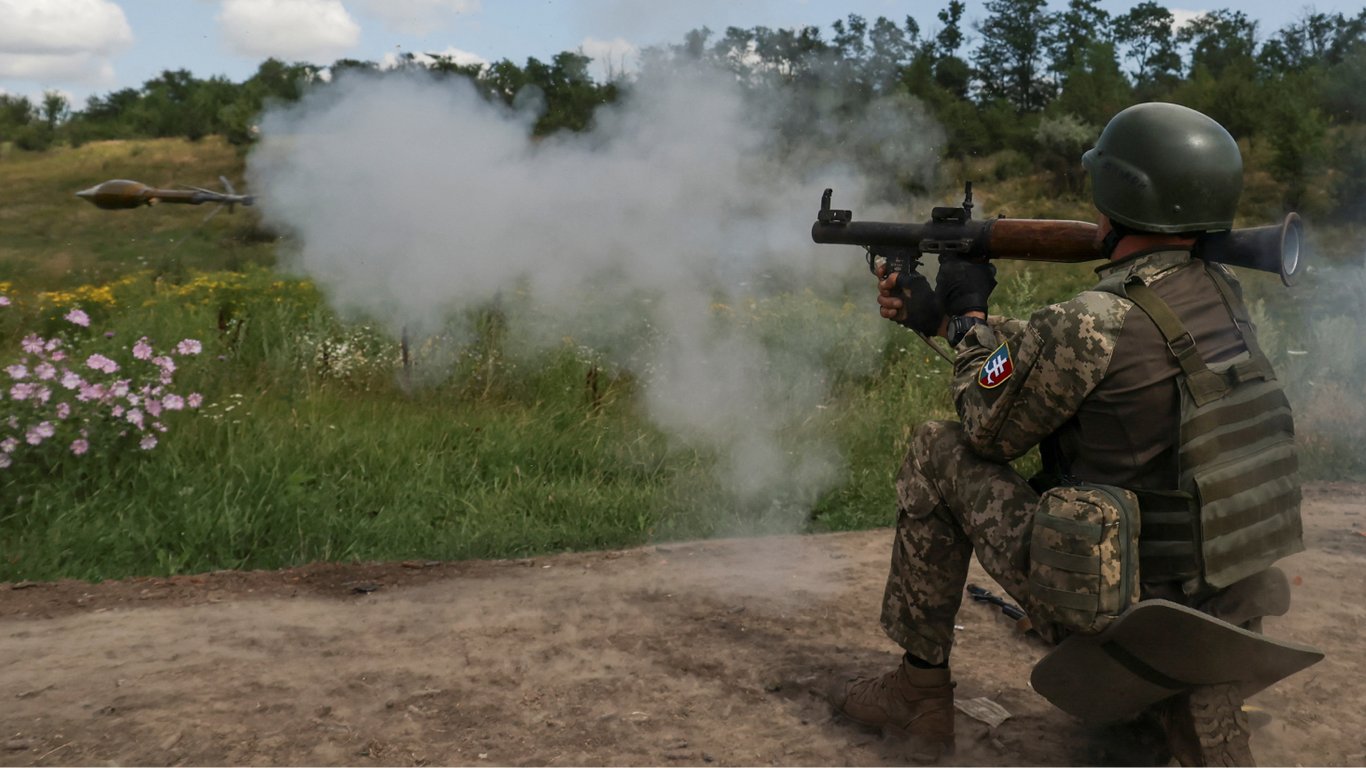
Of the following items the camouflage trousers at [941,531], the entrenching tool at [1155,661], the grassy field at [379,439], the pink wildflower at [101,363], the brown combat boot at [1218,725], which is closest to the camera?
the entrenching tool at [1155,661]

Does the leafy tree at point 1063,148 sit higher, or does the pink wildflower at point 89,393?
the leafy tree at point 1063,148

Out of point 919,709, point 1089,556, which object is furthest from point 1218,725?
point 919,709

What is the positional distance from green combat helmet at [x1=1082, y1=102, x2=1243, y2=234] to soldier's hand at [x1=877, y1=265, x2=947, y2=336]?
710mm

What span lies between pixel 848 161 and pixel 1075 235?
2574 millimetres

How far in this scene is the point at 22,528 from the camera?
488cm

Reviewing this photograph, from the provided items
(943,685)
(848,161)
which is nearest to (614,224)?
(848,161)

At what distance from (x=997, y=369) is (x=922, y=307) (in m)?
0.74

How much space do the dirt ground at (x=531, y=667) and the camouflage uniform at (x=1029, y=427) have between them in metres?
0.57

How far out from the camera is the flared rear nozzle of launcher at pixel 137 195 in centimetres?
527

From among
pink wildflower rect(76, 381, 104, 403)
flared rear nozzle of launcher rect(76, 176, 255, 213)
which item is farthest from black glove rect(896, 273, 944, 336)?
pink wildflower rect(76, 381, 104, 403)

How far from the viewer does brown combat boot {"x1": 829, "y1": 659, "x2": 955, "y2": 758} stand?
3.20 meters

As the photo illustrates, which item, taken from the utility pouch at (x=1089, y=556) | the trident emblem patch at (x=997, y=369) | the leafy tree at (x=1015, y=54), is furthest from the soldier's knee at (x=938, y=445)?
the leafy tree at (x=1015, y=54)

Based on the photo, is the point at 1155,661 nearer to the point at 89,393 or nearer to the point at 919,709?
the point at 919,709

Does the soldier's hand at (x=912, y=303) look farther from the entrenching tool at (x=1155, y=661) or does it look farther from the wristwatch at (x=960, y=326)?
the entrenching tool at (x=1155, y=661)
